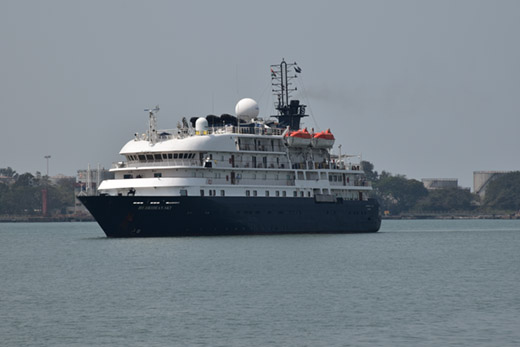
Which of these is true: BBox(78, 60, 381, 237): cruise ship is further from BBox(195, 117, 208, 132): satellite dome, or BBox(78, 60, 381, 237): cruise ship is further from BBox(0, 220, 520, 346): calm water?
BBox(0, 220, 520, 346): calm water

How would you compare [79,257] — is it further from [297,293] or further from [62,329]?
[62,329]

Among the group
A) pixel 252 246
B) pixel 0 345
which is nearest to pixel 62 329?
pixel 0 345

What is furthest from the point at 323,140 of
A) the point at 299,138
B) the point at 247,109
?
the point at 247,109

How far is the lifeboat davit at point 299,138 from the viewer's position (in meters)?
84.4

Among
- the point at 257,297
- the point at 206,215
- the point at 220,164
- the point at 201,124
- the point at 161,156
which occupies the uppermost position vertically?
the point at 201,124

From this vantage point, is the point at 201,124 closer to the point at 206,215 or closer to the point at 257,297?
the point at 206,215

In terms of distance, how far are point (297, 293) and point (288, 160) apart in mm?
43374

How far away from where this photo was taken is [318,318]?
35344 millimetres

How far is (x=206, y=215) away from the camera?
7538 cm

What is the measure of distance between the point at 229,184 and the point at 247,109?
1147 cm

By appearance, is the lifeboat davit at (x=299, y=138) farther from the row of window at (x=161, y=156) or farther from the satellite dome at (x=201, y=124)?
the row of window at (x=161, y=156)

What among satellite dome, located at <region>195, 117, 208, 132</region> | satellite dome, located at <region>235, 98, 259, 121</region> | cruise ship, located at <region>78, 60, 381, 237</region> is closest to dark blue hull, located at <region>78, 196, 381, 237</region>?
cruise ship, located at <region>78, 60, 381, 237</region>

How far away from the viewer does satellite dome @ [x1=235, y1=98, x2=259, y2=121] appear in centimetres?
8762

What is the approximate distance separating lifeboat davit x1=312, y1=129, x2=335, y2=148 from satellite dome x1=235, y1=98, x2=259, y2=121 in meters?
5.95
